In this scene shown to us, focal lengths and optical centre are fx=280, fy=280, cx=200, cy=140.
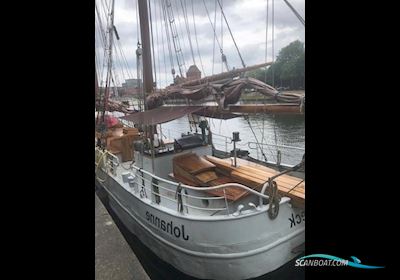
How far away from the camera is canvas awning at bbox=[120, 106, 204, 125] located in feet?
10.6

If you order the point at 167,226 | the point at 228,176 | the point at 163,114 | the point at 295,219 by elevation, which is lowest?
the point at 167,226

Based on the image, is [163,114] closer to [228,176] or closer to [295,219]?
[228,176]

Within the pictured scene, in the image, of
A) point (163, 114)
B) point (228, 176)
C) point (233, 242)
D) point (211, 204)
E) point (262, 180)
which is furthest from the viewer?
point (163, 114)

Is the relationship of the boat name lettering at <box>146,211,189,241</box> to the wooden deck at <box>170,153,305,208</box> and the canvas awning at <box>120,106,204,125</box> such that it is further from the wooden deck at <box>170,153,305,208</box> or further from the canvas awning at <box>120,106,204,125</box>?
the canvas awning at <box>120,106,204,125</box>

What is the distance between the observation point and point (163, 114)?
3.41 metres

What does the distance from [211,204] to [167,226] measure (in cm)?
50
